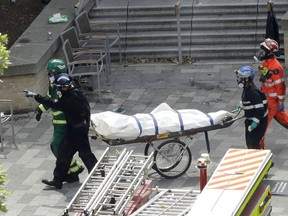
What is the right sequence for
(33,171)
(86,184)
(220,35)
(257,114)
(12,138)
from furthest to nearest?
(220,35) → (12,138) → (33,171) → (257,114) → (86,184)

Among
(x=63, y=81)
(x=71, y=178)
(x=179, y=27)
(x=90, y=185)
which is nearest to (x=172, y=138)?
(x=71, y=178)

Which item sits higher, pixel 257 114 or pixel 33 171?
pixel 257 114

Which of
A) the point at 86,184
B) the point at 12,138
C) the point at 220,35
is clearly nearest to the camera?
the point at 86,184

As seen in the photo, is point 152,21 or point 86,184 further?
point 152,21

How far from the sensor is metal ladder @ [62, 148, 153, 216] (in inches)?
599

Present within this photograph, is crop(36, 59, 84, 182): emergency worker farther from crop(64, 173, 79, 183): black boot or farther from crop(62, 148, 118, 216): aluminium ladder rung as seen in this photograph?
crop(62, 148, 118, 216): aluminium ladder rung

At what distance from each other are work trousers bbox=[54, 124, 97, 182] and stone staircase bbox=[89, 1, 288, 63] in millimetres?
6059

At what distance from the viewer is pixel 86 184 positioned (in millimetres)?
15984

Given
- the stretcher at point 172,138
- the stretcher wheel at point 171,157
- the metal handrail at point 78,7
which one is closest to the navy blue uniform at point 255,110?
the stretcher at point 172,138

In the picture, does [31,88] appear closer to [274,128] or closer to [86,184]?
[274,128]

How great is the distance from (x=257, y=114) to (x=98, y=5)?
26.3ft

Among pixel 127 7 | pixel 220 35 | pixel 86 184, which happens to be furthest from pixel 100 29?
pixel 86 184

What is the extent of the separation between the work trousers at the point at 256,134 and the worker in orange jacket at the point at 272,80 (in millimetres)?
578

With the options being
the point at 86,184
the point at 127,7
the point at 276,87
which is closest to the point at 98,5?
the point at 127,7
